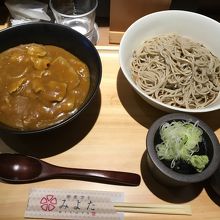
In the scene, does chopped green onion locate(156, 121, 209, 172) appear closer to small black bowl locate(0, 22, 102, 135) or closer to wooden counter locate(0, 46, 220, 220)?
wooden counter locate(0, 46, 220, 220)

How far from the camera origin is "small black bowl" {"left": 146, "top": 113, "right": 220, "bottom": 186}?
0.96 m

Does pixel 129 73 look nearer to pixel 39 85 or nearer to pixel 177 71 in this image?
pixel 177 71

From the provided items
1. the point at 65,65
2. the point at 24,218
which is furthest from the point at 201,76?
the point at 24,218

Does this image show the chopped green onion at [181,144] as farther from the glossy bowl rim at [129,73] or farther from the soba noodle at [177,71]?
the soba noodle at [177,71]

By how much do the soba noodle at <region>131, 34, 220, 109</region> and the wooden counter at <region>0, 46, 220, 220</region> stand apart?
0.25 ft

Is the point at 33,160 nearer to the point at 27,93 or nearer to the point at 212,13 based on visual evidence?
the point at 27,93

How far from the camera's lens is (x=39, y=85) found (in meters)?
1.19

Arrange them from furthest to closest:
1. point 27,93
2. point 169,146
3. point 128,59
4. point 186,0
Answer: point 186,0
point 128,59
point 27,93
point 169,146

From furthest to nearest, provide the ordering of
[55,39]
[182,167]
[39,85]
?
1. [55,39]
2. [39,85]
3. [182,167]

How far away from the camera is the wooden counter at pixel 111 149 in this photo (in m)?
1.10

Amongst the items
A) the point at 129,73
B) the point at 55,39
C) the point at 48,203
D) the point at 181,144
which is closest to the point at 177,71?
the point at 129,73

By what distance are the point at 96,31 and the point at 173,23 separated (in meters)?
0.43

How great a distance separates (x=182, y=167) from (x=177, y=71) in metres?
0.49

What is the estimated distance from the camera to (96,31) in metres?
1.66
